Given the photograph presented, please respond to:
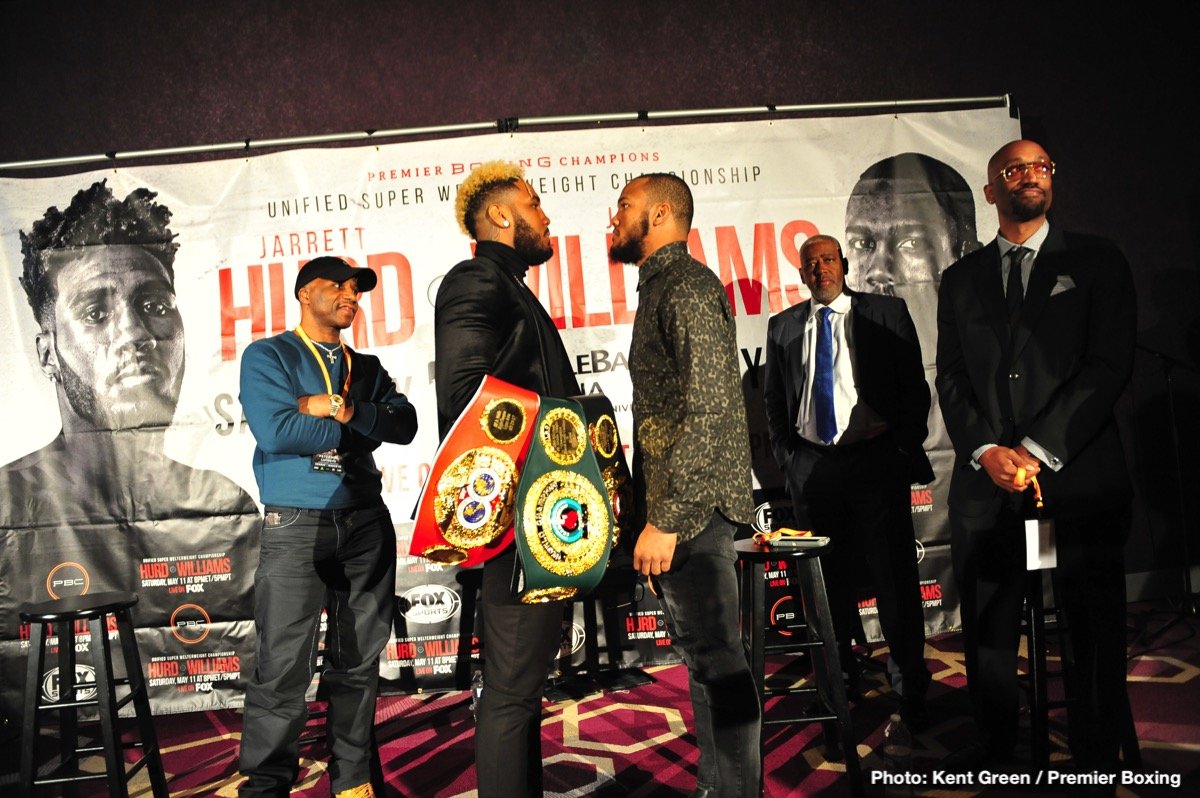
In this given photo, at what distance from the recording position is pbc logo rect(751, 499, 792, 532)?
3.98m

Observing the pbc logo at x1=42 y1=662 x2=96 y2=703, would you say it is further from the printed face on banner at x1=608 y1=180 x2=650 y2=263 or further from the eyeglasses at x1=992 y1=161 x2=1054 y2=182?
the eyeglasses at x1=992 y1=161 x2=1054 y2=182

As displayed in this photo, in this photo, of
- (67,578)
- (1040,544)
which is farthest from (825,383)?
(67,578)

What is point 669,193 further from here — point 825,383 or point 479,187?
point 825,383

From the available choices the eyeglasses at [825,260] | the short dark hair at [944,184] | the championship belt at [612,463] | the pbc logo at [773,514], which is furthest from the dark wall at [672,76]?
the championship belt at [612,463]

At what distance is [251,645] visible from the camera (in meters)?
3.85

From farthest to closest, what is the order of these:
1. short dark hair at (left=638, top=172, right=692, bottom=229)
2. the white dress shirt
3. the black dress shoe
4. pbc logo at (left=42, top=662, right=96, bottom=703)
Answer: pbc logo at (left=42, top=662, right=96, bottom=703) < the white dress shirt < the black dress shoe < short dark hair at (left=638, top=172, right=692, bottom=229)

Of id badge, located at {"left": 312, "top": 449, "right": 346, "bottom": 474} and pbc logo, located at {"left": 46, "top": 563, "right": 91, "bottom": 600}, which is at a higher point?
id badge, located at {"left": 312, "top": 449, "right": 346, "bottom": 474}

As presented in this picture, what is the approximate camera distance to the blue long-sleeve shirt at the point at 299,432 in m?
2.43

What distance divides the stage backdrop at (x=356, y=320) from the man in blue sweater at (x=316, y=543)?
1.29 meters

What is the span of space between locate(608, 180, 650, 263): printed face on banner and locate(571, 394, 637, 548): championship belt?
0.39m

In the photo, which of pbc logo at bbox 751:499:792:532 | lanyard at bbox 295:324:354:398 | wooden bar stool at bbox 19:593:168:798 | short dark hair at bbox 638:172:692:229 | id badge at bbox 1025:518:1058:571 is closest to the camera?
short dark hair at bbox 638:172:692:229

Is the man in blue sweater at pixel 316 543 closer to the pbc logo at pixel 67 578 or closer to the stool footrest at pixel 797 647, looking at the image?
the stool footrest at pixel 797 647

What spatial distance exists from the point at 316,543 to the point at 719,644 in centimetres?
130

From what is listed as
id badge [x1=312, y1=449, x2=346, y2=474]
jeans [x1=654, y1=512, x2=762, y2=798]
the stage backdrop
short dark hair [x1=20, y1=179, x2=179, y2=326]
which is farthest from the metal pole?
jeans [x1=654, y1=512, x2=762, y2=798]
